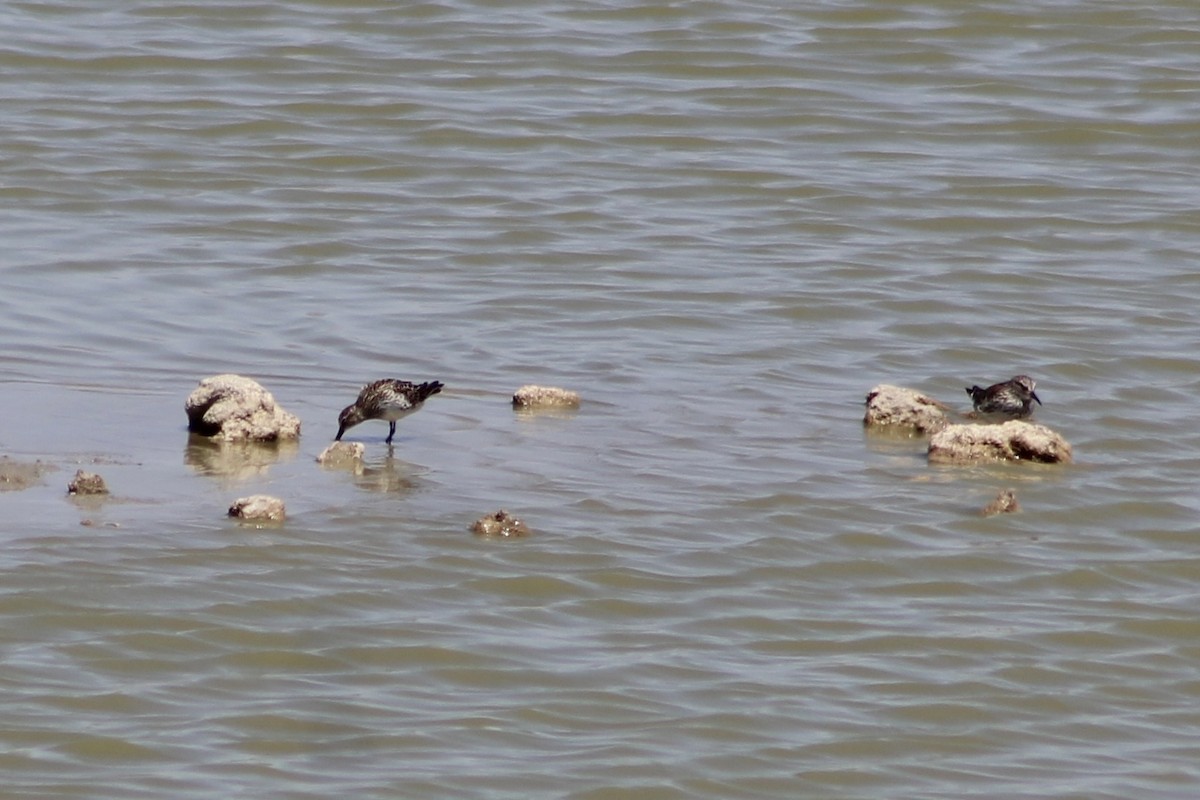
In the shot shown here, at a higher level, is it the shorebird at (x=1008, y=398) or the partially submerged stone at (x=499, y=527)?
the shorebird at (x=1008, y=398)

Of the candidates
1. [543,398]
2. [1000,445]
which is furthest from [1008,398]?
[543,398]

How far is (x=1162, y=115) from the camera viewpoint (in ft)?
Result: 59.1

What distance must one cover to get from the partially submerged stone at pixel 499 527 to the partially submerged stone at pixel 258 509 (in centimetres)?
76

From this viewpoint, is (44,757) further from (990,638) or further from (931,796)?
(990,638)

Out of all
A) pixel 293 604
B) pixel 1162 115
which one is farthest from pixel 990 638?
pixel 1162 115

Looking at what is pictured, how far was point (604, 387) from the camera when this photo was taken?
11.2 metres

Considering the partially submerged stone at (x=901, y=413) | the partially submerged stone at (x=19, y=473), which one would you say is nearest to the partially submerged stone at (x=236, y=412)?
the partially submerged stone at (x=19, y=473)

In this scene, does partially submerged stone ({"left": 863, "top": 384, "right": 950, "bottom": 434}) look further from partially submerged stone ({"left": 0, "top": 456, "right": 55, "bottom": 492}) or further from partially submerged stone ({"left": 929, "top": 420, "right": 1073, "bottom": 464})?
partially submerged stone ({"left": 0, "top": 456, "right": 55, "bottom": 492})

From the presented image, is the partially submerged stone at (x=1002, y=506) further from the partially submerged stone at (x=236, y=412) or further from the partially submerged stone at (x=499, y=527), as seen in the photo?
the partially submerged stone at (x=236, y=412)

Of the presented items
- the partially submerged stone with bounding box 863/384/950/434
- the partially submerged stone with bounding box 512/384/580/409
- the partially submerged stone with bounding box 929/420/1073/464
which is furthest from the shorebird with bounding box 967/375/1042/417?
the partially submerged stone with bounding box 512/384/580/409

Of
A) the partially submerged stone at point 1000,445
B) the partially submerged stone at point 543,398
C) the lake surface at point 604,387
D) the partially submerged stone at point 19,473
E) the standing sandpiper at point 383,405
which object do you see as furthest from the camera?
the partially submerged stone at point 543,398

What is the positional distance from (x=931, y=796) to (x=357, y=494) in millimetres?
3373

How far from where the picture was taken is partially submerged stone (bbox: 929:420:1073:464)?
9.68 meters

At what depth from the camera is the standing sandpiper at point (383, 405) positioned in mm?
9891
